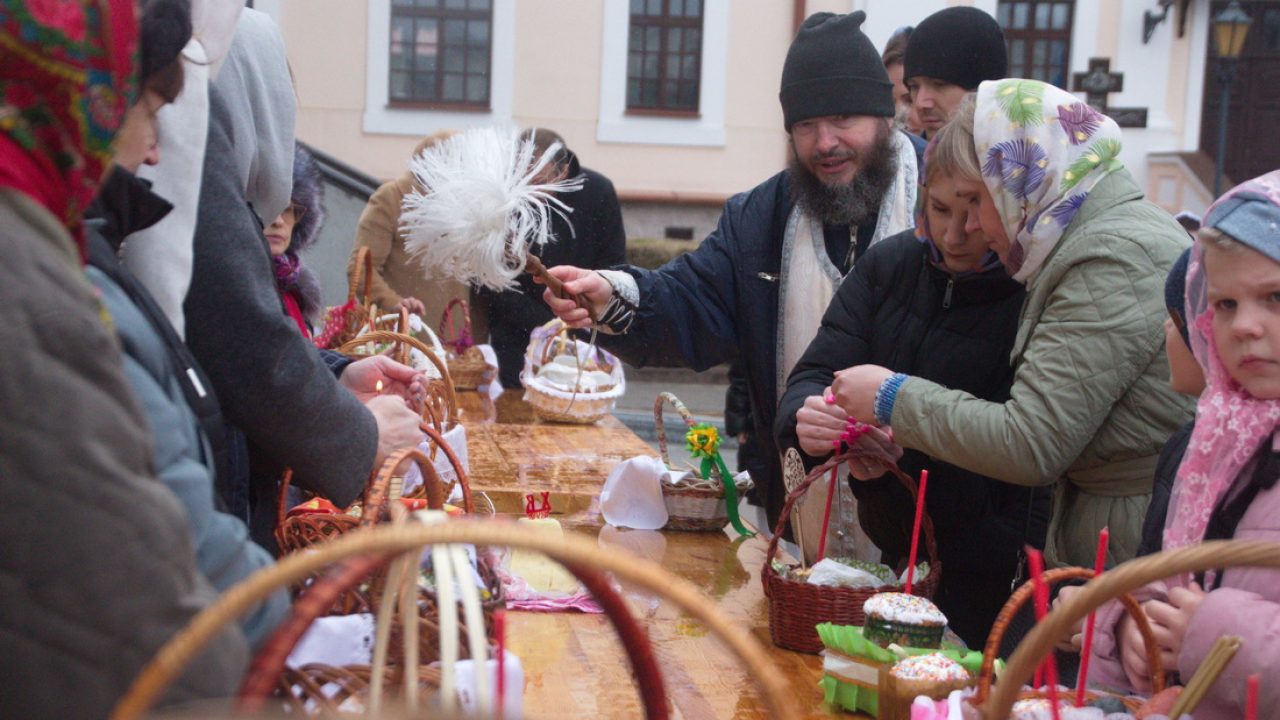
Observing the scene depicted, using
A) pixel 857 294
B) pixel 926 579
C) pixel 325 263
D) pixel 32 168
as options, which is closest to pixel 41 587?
pixel 32 168

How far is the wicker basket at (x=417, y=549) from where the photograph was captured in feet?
3.26

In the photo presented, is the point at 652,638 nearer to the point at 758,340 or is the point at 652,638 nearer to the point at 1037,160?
the point at 1037,160

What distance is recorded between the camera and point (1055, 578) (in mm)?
1607

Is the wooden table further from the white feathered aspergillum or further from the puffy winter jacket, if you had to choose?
the white feathered aspergillum

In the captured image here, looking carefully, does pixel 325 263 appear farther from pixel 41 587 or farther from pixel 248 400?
pixel 41 587

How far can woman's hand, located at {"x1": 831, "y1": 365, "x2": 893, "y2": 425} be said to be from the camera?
2359mm

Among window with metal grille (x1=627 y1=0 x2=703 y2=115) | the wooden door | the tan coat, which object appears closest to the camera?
the tan coat

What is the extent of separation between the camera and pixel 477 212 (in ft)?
9.48

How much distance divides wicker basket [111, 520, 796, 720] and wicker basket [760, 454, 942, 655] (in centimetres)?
104

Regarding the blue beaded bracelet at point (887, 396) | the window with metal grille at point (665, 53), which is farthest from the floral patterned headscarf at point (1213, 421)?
the window with metal grille at point (665, 53)

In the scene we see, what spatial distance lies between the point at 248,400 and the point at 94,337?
89 cm

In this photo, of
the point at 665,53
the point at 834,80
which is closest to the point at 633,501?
the point at 834,80

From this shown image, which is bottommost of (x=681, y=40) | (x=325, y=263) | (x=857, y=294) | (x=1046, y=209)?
(x=325, y=263)

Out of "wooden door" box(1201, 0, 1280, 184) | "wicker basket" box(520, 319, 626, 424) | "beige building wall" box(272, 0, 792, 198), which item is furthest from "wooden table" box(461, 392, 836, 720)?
"wooden door" box(1201, 0, 1280, 184)
